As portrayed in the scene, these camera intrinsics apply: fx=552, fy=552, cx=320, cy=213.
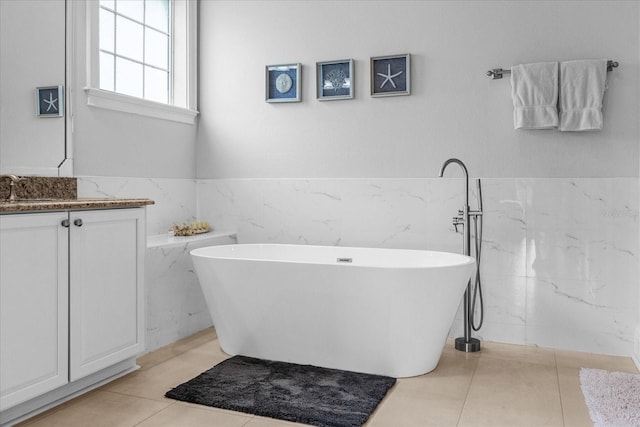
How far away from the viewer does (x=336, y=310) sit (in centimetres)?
296

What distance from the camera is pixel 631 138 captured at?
10.8ft

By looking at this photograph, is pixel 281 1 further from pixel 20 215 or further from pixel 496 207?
pixel 20 215

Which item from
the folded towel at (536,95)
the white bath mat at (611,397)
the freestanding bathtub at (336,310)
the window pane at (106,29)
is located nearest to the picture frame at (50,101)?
the window pane at (106,29)

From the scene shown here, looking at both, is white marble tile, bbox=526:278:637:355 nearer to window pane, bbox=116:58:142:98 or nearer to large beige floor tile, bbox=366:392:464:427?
large beige floor tile, bbox=366:392:464:427

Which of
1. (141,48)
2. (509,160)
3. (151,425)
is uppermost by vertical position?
(141,48)

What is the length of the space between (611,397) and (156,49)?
3.72 metres

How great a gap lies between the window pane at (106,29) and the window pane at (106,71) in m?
0.05

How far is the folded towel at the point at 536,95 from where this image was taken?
10.8 feet

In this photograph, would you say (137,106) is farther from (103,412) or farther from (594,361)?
(594,361)

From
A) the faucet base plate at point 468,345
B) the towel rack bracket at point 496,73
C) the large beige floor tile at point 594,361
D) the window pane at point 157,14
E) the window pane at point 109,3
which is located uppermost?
the window pane at point 157,14

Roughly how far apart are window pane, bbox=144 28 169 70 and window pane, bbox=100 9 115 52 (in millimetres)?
375

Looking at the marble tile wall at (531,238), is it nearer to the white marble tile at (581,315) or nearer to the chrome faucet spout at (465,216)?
the white marble tile at (581,315)

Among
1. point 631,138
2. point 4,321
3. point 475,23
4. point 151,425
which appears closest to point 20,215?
point 4,321

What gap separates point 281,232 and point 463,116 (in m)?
1.55
